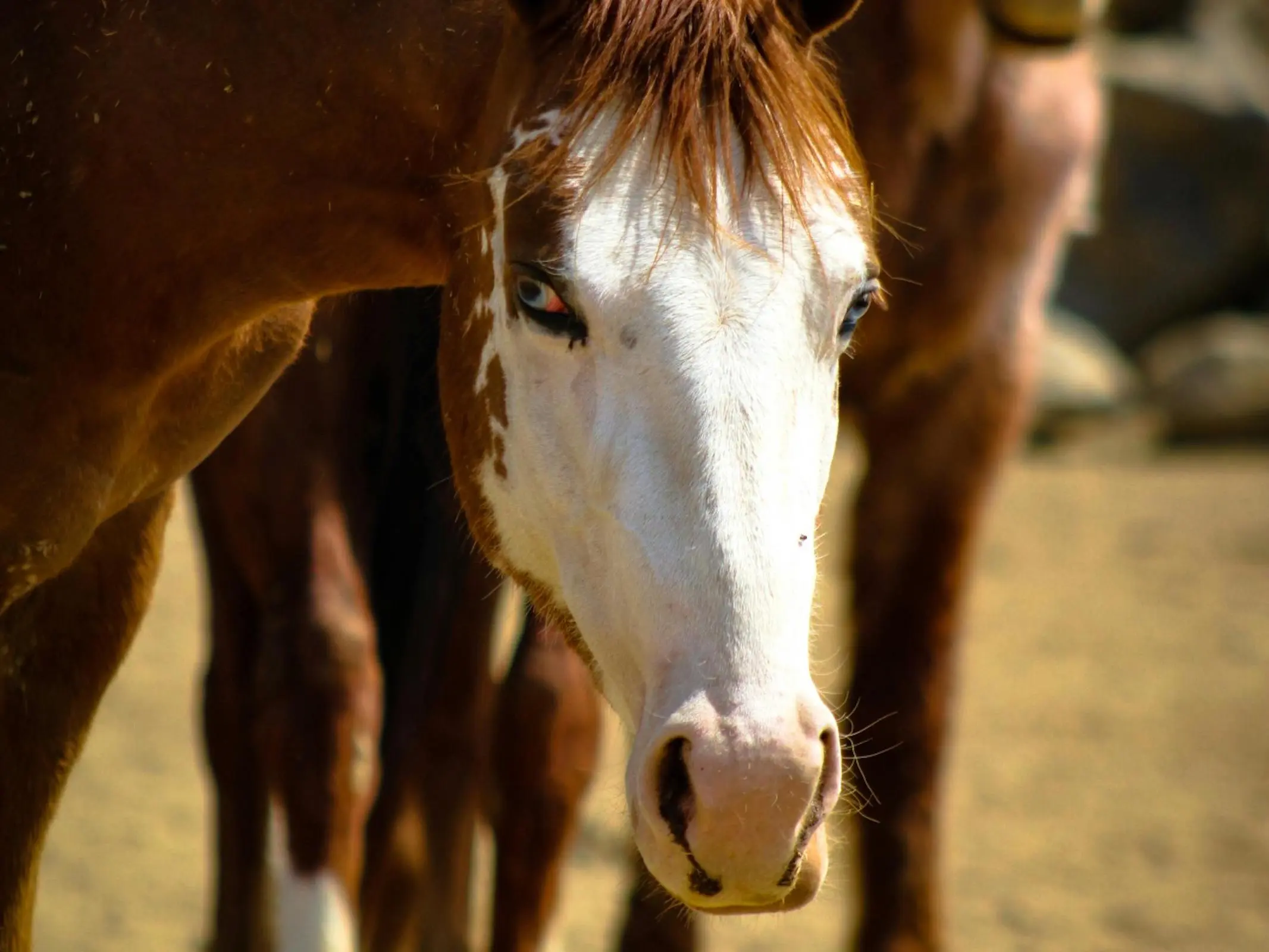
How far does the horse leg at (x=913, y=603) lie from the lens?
2.99 m

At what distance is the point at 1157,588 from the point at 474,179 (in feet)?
15.2

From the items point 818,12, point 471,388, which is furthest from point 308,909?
point 818,12

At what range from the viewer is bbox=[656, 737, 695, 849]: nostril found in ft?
4.23

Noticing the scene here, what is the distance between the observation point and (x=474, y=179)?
1.48 meters

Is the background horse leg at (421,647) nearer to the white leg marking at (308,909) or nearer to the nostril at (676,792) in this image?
the white leg marking at (308,909)

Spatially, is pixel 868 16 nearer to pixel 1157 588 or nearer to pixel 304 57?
pixel 304 57

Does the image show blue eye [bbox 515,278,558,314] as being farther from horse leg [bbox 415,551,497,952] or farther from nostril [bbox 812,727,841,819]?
horse leg [bbox 415,551,497,952]

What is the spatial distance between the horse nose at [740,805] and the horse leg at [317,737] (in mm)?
1055

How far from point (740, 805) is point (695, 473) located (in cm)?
26

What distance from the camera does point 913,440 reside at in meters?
3.00

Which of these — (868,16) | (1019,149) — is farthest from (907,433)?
(868,16)

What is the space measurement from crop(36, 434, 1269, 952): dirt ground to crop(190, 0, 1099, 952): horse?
0.21 meters

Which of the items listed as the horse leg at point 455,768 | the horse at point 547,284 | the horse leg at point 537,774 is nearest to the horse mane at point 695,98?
the horse at point 547,284

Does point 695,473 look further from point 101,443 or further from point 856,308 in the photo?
point 101,443
